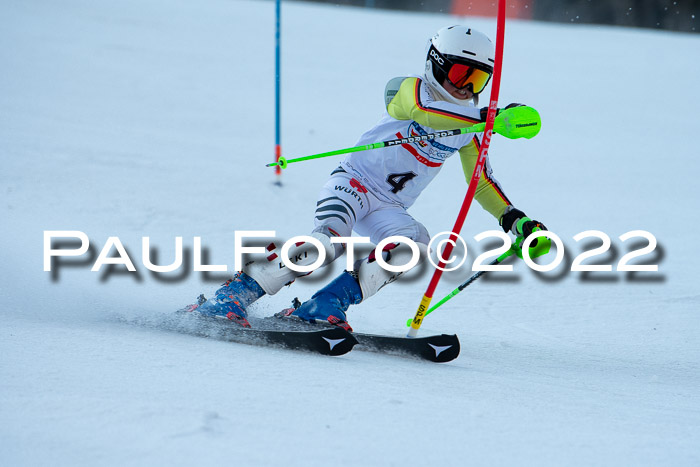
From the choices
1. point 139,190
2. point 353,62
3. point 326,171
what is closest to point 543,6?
point 353,62

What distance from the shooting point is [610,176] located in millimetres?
7359

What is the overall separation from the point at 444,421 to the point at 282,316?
1.34 meters

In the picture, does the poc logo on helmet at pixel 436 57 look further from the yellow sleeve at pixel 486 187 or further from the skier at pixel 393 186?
the yellow sleeve at pixel 486 187

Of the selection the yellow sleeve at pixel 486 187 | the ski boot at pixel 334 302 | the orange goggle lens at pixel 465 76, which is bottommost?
the ski boot at pixel 334 302

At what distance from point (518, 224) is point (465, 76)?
697 mm

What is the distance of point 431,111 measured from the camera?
2.98 meters

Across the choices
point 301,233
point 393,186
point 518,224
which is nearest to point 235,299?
point 393,186

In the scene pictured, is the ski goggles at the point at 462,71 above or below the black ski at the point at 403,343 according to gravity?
above

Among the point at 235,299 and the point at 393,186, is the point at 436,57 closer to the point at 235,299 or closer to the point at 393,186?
the point at 393,186

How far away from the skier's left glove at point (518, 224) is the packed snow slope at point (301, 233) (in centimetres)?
61

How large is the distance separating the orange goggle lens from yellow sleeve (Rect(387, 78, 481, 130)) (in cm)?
15

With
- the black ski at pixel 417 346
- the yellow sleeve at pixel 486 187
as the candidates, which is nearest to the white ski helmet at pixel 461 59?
the yellow sleeve at pixel 486 187

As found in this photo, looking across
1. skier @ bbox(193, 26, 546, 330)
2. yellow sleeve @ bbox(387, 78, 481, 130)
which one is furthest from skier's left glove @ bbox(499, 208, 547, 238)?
yellow sleeve @ bbox(387, 78, 481, 130)

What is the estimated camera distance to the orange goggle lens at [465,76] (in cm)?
312
